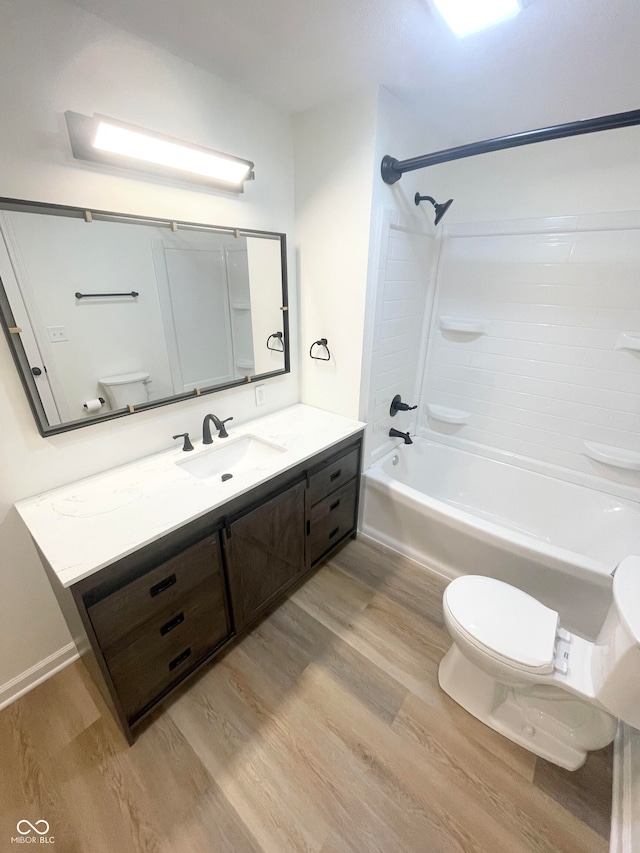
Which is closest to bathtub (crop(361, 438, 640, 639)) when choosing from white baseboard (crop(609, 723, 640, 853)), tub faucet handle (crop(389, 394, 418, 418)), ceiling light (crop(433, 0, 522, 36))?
tub faucet handle (crop(389, 394, 418, 418))

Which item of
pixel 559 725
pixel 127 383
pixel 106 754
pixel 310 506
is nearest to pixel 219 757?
pixel 106 754

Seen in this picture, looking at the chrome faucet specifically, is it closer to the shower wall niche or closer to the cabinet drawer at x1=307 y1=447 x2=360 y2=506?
the cabinet drawer at x1=307 y1=447 x2=360 y2=506

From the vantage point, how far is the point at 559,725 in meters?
1.24

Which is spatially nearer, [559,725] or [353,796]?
[353,796]

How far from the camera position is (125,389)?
1.39 meters

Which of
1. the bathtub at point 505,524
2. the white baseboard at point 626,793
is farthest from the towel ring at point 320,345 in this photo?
the white baseboard at point 626,793

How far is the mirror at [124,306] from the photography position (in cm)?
111

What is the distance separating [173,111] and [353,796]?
2496mm

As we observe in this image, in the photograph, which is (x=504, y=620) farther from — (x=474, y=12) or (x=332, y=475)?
(x=474, y=12)

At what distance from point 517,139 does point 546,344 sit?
1177 millimetres

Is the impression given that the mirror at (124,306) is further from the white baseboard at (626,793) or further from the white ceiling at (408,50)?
the white baseboard at (626,793)

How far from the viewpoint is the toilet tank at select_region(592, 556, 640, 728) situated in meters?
0.93

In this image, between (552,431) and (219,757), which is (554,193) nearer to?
(552,431)

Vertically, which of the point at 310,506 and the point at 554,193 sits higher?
the point at 554,193
